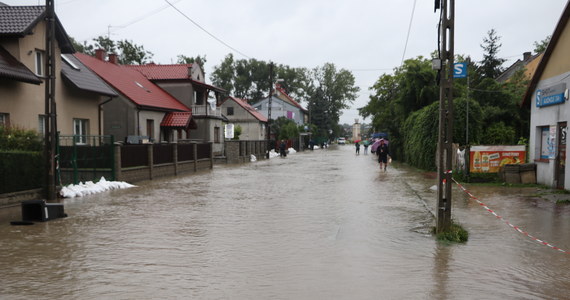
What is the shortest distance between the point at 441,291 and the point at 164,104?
30145mm

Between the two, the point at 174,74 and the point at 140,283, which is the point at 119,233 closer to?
the point at 140,283

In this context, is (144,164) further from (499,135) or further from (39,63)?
(499,135)

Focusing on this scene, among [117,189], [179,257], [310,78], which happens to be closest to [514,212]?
[179,257]

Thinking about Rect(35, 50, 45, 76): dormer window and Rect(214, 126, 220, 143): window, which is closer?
Rect(35, 50, 45, 76): dormer window

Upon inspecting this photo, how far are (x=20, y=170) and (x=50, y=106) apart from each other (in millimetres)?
2046

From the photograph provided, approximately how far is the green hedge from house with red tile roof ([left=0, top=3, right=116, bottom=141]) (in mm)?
4832

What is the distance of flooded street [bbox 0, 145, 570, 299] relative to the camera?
577cm

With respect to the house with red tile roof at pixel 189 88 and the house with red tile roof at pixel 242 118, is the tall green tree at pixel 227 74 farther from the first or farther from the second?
the house with red tile roof at pixel 189 88

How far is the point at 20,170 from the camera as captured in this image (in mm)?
12820

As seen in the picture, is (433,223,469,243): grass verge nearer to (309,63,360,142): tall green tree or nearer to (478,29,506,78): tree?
(478,29,506,78): tree

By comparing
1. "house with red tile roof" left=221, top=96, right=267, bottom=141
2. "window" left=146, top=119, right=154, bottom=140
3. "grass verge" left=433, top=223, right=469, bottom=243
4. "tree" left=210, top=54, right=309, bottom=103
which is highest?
"tree" left=210, top=54, right=309, bottom=103

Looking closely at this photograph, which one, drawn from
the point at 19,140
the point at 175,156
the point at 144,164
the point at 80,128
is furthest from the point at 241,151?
the point at 19,140

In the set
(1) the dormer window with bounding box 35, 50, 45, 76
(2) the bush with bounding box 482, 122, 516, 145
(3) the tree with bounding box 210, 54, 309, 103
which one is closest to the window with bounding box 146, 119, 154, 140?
(1) the dormer window with bounding box 35, 50, 45, 76

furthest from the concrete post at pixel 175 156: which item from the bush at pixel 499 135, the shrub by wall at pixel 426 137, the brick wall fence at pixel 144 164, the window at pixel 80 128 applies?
the bush at pixel 499 135
